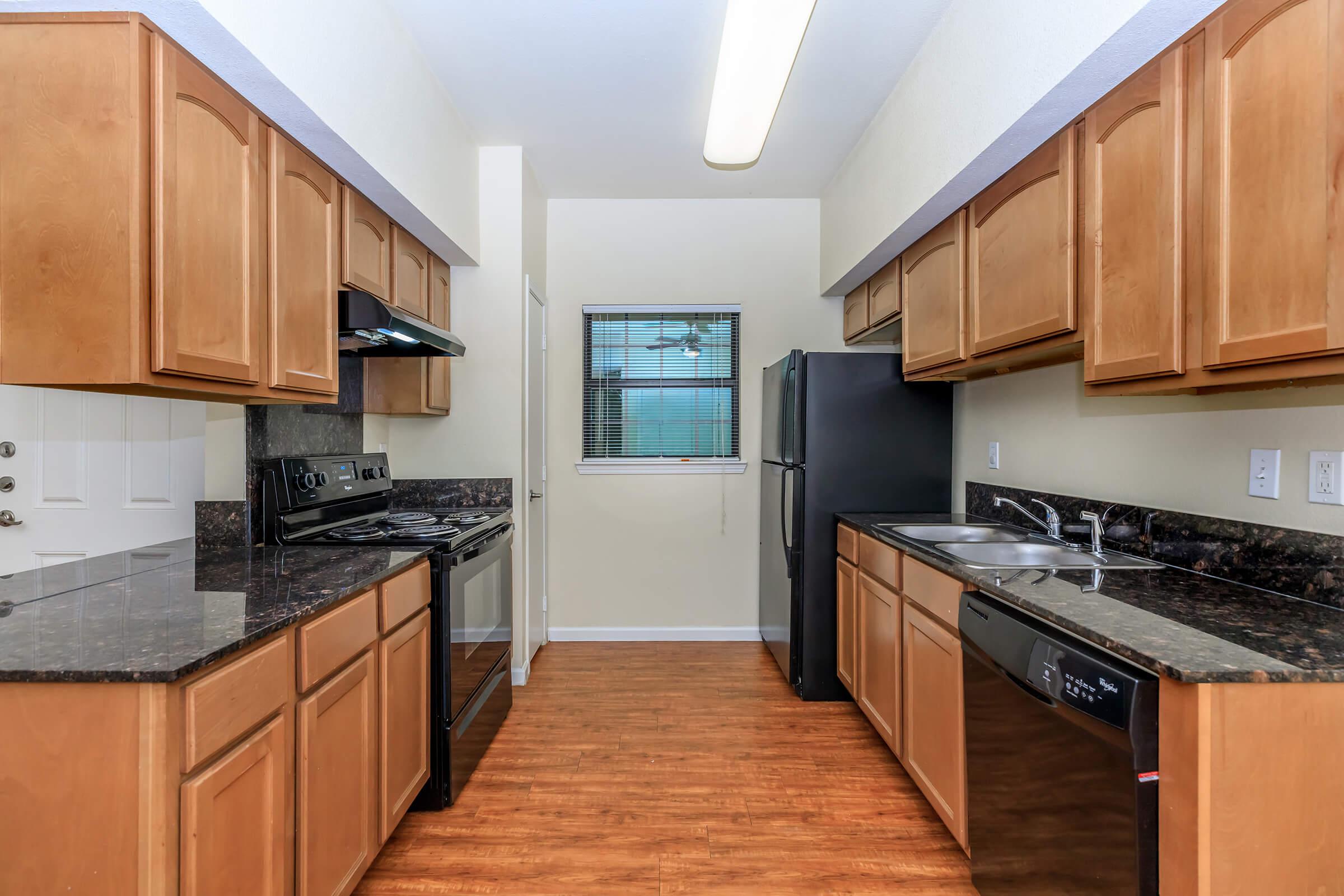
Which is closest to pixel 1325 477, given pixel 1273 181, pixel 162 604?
pixel 1273 181

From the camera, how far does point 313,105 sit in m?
1.64

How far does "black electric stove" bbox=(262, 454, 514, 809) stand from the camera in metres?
2.10

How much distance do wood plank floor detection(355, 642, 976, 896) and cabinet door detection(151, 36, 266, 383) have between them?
5.04 feet

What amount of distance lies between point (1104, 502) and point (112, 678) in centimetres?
253

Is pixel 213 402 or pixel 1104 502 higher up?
pixel 213 402

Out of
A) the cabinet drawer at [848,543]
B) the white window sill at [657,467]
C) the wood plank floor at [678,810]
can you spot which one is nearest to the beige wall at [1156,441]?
the cabinet drawer at [848,543]

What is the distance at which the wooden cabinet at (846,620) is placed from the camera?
2732 mm

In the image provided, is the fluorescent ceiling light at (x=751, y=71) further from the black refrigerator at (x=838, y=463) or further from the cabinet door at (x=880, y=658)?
the cabinet door at (x=880, y=658)

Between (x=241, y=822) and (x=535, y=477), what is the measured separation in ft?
7.76

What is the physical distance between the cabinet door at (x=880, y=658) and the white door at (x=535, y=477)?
5.43 ft

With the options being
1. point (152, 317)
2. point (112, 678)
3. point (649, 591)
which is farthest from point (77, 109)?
point (649, 591)

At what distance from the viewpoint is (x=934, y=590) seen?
1.96m

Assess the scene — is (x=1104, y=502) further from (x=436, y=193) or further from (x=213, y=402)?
(x=213, y=402)

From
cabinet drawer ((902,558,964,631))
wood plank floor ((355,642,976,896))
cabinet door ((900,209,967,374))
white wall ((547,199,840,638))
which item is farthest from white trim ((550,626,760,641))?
cabinet door ((900,209,967,374))
